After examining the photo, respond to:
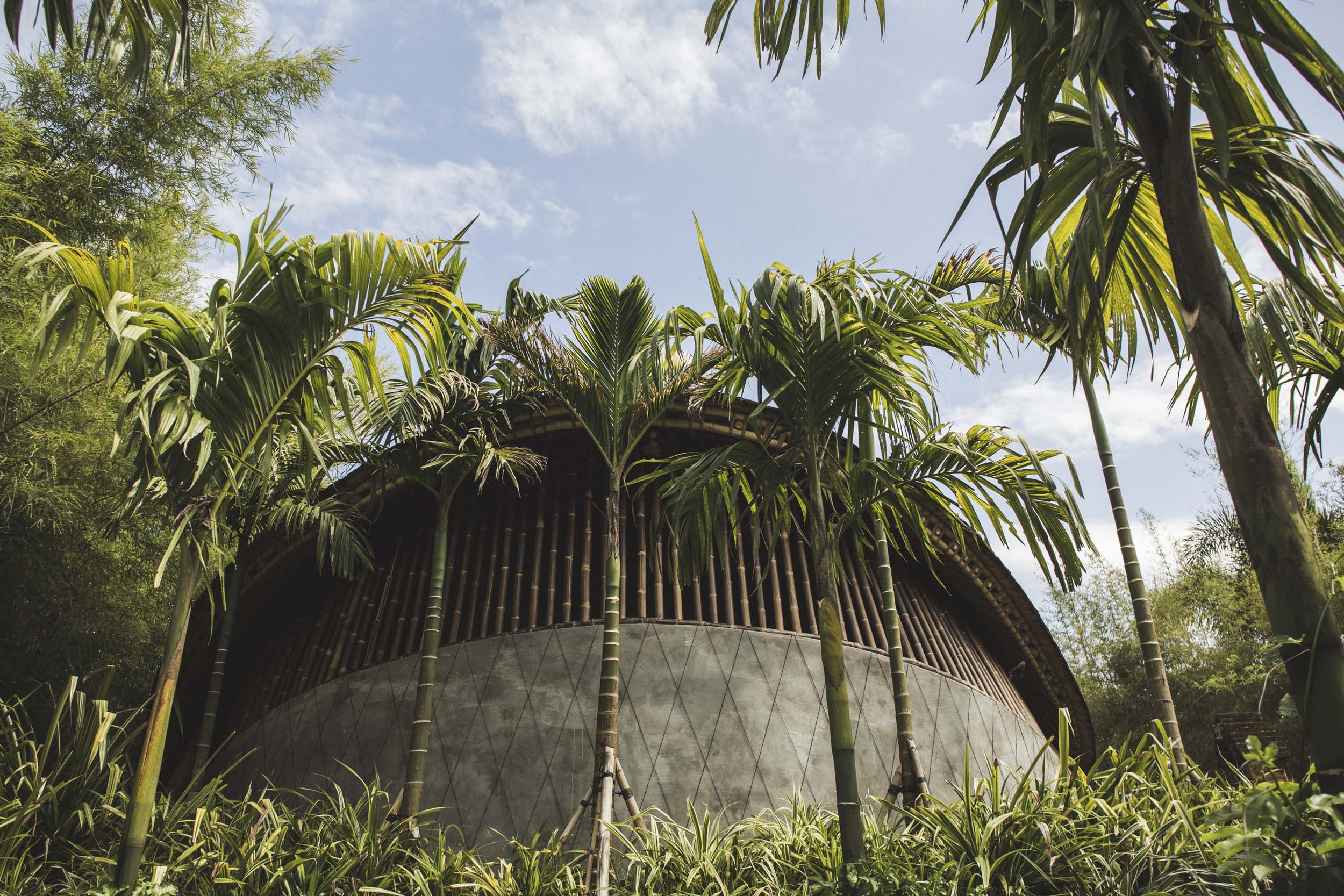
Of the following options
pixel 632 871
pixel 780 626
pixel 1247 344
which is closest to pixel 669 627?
pixel 780 626

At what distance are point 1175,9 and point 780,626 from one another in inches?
198

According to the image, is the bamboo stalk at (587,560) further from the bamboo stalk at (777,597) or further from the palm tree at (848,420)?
the palm tree at (848,420)

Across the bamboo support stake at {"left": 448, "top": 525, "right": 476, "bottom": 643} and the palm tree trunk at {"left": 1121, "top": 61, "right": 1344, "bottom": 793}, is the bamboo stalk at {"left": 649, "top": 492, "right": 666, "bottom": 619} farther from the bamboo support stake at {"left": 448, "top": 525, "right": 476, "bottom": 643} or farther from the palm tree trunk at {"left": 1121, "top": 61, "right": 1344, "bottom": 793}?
the palm tree trunk at {"left": 1121, "top": 61, "right": 1344, "bottom": 793}

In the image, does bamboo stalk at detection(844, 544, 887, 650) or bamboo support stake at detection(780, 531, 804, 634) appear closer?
bamboo support stake at detection(780, 531, 804, 634)

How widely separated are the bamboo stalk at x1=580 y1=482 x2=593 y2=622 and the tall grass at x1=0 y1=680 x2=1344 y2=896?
210 cm

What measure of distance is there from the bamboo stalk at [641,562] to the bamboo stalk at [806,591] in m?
1.25

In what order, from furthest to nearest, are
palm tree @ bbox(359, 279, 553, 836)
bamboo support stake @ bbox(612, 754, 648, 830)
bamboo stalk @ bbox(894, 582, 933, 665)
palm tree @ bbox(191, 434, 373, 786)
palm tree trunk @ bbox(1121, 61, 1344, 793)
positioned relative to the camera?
bamboo stalk @ bbox(894, 582, 933, 665), palm tree @ bbox(191, 434, 373, 786), palm tree @ bbox(359, 279, 553, 836), bamboo support stake @ bbox(612, 754, 648, 830), palm tree trunk @ bbox(1121, 61, 1344, 793)

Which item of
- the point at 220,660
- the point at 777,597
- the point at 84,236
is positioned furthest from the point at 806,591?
the point at 84,236

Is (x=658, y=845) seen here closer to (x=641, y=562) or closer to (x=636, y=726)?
(x=636, y=726)

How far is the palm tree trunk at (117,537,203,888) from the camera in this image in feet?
10.4

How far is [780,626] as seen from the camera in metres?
6.85

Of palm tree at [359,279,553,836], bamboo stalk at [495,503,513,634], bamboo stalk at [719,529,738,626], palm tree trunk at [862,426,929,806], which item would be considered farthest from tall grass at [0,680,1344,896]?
bamboo stalk at [495,503,513,634]

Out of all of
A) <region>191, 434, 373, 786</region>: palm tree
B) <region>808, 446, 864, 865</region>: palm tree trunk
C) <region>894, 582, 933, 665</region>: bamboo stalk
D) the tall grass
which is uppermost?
<region>191, 434, 373, 786</region>: palm tree

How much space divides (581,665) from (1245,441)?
16.9 feet
